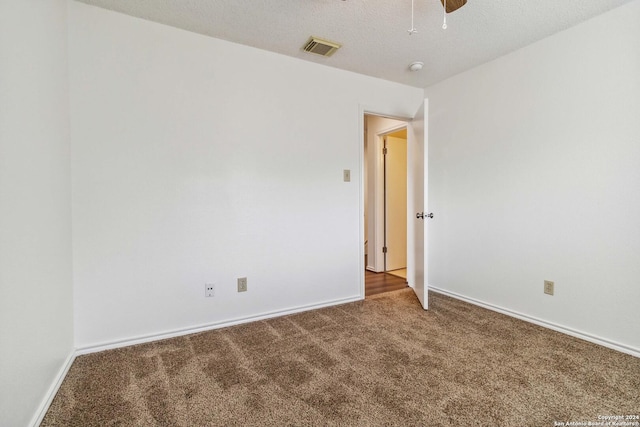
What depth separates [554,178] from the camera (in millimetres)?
2361

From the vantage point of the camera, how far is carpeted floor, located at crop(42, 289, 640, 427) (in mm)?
1408

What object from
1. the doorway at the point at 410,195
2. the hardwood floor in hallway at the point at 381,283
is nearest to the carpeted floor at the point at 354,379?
the doorway at the point at 410,195

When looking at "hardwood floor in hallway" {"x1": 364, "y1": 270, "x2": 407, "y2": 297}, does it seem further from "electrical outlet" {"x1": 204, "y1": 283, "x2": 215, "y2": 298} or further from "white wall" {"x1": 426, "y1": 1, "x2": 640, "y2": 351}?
"electrical outlet" {"x1": 204, "y1": 283, "x2": 215, "y2": 298}

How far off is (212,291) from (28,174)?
1.41 meters

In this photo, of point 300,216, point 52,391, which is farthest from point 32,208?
point 300,216

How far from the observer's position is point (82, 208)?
2.00m

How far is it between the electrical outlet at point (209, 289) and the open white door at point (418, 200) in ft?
6.21

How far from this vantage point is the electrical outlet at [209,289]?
7.82ft

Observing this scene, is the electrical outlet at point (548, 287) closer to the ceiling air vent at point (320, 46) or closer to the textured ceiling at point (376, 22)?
the textured ceiling at point (376, 22)

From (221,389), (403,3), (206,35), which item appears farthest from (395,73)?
(221,389)

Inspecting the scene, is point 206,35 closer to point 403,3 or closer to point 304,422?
point 403,3

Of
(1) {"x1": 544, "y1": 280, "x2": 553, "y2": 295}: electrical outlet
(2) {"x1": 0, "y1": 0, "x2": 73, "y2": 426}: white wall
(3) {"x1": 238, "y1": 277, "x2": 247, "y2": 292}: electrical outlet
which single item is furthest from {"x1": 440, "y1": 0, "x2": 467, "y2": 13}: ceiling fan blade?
(3) {"x1": 238, "y1": 277, "x2": 247, "y2": 292}: electrical outlet

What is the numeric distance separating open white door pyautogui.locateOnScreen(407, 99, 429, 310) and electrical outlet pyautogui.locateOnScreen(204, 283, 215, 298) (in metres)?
1.89

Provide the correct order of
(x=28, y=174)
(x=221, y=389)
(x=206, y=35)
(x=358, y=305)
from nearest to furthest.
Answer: (x=28, y=174)
(x=221, y=389)
(x=206, y=35)
(x=358, y=305)
